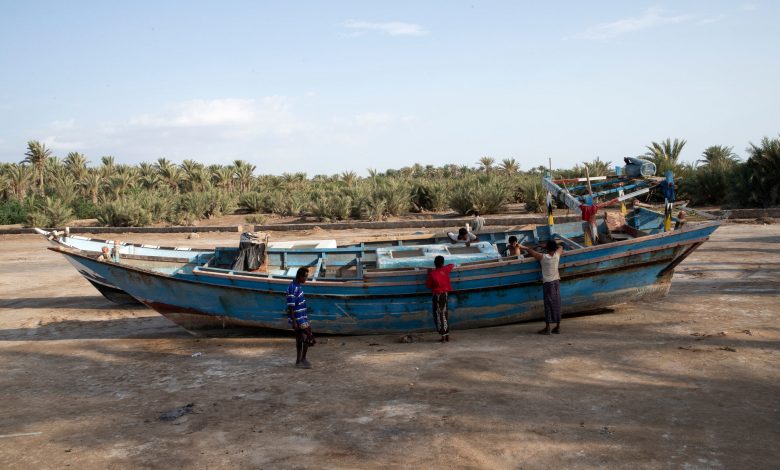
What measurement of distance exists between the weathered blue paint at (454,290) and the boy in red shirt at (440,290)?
26 centimetres

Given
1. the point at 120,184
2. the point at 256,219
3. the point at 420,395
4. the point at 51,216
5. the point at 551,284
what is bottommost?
the point at 420,395

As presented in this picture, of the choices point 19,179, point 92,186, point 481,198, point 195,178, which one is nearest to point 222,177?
point 195,178

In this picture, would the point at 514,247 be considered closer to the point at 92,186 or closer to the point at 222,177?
the point at 92,186

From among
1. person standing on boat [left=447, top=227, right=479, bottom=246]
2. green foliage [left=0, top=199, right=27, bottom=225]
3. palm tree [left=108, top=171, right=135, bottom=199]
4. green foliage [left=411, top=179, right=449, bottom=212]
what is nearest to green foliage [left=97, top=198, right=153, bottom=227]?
green foliage [left=0, top=199, right=27, bottom=225]

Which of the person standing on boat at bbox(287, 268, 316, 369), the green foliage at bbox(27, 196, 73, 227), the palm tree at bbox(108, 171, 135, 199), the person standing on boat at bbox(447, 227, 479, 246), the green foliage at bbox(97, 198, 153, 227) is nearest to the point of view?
the person standing on boat at bbox(287, 268, 316, 369)

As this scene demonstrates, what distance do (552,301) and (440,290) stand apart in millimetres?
1500

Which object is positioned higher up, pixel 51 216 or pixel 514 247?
pixel 51 216

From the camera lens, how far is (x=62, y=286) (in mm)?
14203

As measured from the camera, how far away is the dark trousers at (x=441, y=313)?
839 cm

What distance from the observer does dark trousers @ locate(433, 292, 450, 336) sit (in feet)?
27.5

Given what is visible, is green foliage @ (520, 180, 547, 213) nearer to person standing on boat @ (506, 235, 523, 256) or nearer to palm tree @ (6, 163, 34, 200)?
person standing on boat @ (506, 235, 523, 256)

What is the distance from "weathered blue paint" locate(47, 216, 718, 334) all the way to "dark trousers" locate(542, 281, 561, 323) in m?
0.26

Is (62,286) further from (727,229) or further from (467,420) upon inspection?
(727,229)

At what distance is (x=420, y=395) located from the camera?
21.1ft
